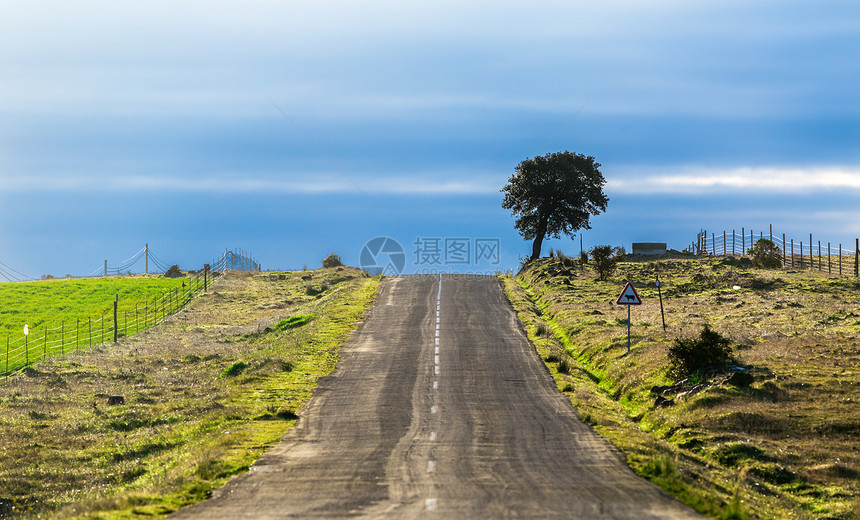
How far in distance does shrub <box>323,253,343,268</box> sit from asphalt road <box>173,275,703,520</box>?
50.6m

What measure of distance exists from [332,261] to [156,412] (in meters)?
59.7

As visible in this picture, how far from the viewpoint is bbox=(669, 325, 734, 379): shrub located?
82.6ft

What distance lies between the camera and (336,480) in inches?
575

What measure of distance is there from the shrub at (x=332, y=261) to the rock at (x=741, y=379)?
63.3 metres

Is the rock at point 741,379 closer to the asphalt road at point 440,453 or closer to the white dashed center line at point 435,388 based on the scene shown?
the asphalt road at point 440,453

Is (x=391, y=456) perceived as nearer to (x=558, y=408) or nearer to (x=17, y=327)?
(x=558, y=408)

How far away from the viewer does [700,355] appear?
83.1 feet

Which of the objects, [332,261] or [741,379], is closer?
[741,379]

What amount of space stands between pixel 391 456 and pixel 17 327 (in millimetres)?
45920

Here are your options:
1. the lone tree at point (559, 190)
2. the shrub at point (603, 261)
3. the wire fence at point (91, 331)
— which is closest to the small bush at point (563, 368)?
the wire fence at point (91, 331)

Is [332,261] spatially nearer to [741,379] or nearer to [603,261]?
[603,261]

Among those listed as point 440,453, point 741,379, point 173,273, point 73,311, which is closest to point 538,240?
point 173,273

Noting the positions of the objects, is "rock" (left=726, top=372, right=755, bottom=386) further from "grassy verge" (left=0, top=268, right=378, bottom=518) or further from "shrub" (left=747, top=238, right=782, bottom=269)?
"shrub" (left=747, top=238, right=782, bottom=269)

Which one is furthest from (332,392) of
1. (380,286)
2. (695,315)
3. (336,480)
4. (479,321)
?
(380,286)
